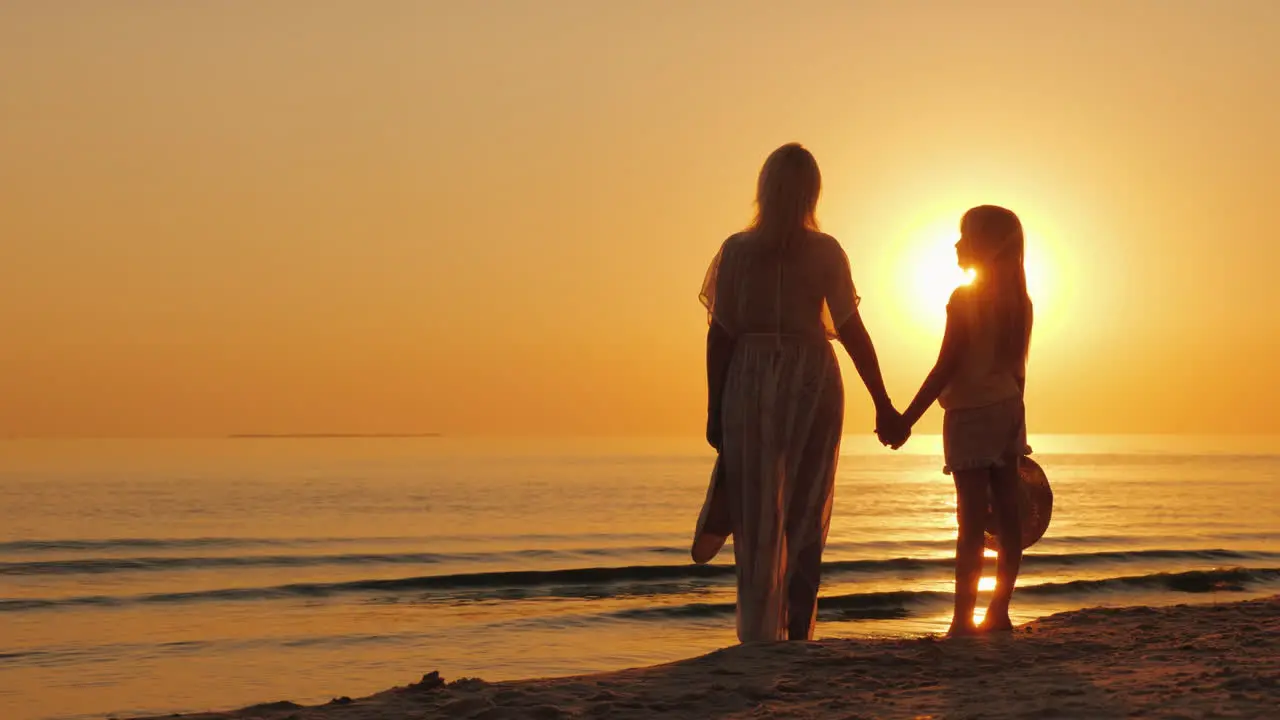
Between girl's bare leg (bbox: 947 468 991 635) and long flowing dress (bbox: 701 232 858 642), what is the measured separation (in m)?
0.77

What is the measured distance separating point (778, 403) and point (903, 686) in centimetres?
139

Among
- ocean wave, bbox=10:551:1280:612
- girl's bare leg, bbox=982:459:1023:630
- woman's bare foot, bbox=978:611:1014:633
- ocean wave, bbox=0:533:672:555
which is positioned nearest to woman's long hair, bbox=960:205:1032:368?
girl's bare leg, bbox=982:459:1023:630

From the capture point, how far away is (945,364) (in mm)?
6148

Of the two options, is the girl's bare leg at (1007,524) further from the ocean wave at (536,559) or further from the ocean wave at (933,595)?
the ocean wave at (536,559)

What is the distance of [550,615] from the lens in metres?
12.8

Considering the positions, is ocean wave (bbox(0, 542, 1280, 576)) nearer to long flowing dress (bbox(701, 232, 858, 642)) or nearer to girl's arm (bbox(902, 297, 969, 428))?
girl's arm (bbox(902, 297, 969, 428))

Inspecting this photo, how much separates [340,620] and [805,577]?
26.0 feet

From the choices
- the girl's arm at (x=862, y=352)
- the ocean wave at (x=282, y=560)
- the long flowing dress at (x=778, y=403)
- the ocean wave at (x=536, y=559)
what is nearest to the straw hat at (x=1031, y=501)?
the girl's arm at (x=862, y=352)

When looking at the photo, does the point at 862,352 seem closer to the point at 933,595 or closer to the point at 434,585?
the point at 933,595

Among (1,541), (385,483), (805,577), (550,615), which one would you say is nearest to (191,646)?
(550,615)

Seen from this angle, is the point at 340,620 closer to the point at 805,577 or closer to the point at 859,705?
the point at 805,577

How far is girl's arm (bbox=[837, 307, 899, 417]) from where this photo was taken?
582 centimetres

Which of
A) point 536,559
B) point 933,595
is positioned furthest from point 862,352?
point 536,559

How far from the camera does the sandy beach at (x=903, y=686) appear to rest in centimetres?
441
